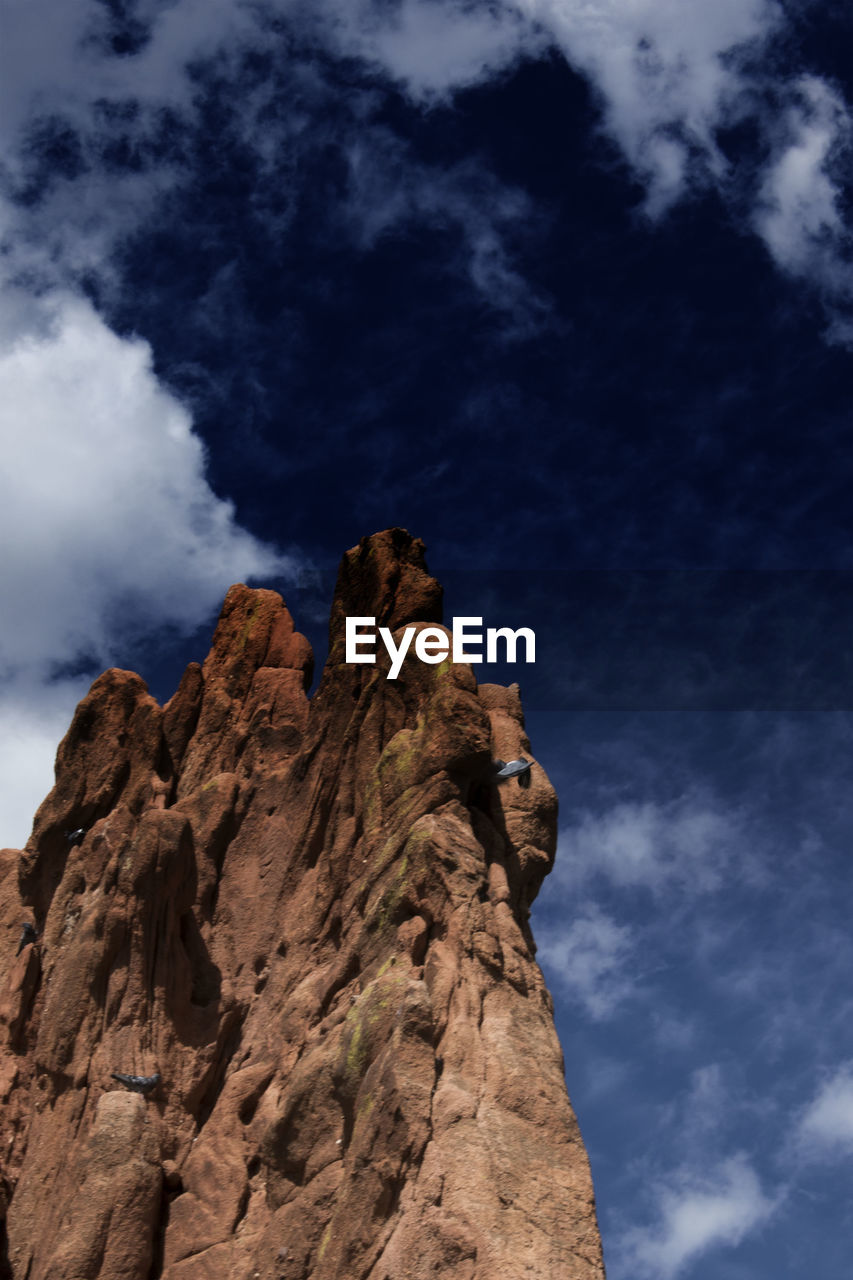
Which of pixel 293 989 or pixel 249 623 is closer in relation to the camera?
pixel 293 989

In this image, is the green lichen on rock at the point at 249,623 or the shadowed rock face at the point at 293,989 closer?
the shadowed rock face at the point at 293,989

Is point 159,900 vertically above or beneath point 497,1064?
above

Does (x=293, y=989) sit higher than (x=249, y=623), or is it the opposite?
(x=249, y=623)

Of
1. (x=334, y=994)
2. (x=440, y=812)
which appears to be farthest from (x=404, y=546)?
(x=334, y=994)

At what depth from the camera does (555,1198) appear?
16.2 m

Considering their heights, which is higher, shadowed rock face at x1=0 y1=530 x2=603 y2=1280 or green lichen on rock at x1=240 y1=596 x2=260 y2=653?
green lichen on rock at x1=240 y1=596 x2=260 y2=653

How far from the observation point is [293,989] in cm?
2250

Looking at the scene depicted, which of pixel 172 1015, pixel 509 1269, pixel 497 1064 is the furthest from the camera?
pixel 172 1015

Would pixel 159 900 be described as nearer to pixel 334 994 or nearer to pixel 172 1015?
pixel 172 1015

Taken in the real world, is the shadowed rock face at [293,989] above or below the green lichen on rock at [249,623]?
below

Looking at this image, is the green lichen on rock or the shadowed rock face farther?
the green lichen on rock

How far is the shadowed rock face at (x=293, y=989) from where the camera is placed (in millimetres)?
16703

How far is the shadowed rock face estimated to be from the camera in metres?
16.7

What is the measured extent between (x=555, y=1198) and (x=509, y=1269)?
4.91 feet
